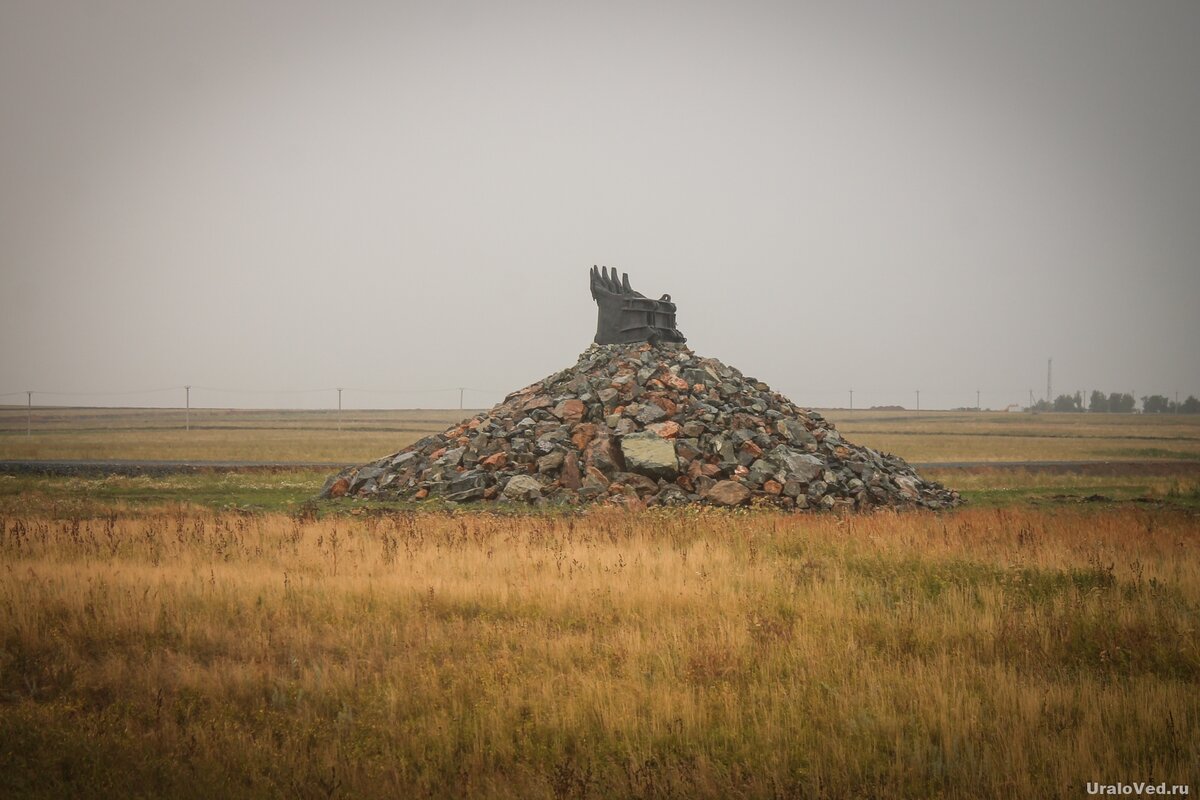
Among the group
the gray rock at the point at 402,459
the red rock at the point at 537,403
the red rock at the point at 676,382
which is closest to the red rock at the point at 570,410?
the red rock at the point at 537,403

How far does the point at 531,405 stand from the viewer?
30.7 metres

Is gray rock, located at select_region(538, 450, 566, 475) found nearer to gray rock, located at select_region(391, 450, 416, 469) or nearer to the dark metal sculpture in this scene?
gray rock, located at select_region(391, 450, 416, 469)

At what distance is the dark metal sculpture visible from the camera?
3381 centimetres

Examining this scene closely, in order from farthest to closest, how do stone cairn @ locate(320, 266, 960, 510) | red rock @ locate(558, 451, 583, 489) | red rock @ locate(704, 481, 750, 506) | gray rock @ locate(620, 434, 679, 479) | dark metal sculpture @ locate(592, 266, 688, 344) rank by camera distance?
dark metal sculpture @ locate(592, 266, 688, 344)
red rock @ locate(558, 451, 583, 489)
gray rock @ locate(620, 434, 679, 479)
stone cairn @ locate(320, 266, 960, 510)
red rock @ locate(704, 481, 750, 506)

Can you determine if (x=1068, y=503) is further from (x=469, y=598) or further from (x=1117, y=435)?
(x=1117, y=435)

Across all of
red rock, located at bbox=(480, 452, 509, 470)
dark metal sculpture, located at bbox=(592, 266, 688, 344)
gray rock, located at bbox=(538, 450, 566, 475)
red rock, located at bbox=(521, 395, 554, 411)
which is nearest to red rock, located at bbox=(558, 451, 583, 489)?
gray rock, located at bbox=(538, 450, 566, 475)

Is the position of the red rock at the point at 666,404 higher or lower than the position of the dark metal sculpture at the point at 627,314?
lower

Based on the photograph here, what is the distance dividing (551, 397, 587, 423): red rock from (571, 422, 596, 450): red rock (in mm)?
782

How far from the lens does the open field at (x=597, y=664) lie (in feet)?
22.1

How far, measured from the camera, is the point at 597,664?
9.12m

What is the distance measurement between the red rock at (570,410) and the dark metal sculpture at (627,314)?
203 inches

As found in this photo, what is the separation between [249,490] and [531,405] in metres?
11.0

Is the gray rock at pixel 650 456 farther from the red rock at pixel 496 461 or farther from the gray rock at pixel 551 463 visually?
the red rock at pixel 496 461

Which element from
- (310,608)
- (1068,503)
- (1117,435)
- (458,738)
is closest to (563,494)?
(310,608)
